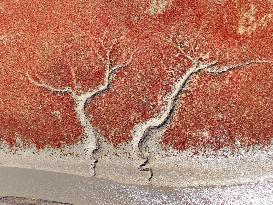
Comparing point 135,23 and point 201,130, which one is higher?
point 135,23

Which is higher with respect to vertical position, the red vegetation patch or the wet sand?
the red vegetation patch

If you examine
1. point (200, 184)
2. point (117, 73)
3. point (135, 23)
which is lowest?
point (200, 184)

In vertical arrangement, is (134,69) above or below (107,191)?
above

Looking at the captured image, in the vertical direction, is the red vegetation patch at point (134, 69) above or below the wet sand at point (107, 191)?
above

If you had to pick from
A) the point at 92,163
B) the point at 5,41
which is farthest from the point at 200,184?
the point at 5,41

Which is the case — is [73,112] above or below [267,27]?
below

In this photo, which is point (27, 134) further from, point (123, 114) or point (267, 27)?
point (267, 27)

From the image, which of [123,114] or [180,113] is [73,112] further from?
[180,113]

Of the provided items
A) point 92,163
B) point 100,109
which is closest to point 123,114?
point 100,109
